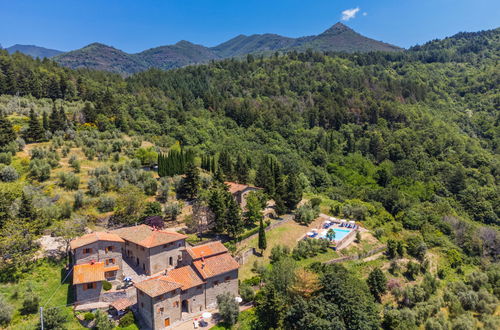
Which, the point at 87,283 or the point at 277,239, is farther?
the point at 277,239

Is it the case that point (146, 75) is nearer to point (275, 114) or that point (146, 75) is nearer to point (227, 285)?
point (275, 114)

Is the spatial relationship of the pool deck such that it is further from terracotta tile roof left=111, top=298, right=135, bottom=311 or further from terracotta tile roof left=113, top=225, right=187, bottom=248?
terracotta tile roof left=111, top=298, right=135, bottom=311

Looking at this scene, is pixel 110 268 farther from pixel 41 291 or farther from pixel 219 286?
pixel 219 286

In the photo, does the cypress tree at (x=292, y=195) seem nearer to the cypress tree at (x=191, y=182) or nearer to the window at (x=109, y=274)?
the cypress tree at (x=191, y=182)

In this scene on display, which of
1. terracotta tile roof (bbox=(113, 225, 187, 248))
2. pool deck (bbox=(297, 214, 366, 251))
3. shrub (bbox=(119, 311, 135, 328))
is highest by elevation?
terracotta tile roof (bbox=(113, 225, 187, 248))

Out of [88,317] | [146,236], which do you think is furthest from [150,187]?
[88,317]

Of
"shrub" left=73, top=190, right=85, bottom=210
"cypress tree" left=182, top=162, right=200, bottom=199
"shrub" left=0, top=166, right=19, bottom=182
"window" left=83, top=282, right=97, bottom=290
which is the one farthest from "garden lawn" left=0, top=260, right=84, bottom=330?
"cypress tree" left=182, top=162, right=200, bottom=199

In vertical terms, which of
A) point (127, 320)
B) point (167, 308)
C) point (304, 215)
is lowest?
point (127, 320)

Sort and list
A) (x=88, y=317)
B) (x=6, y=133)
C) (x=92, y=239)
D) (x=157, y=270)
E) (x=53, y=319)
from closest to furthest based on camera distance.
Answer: (x=53, y=319) → (x=88, y=317) → (x=92, y=239) → (x=157, y=270) → (x=6, y=133)
